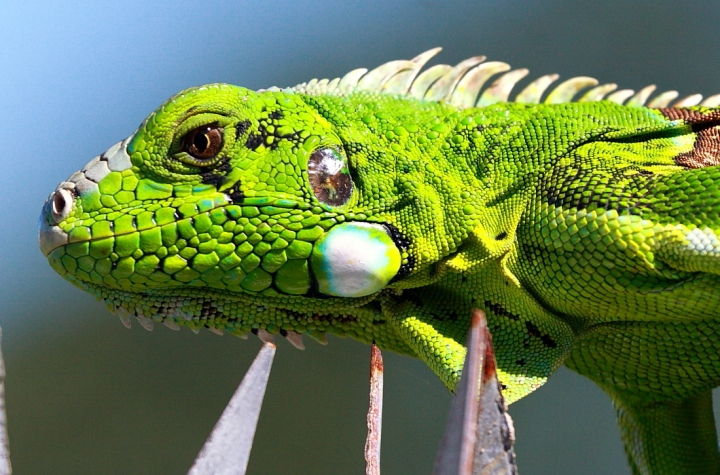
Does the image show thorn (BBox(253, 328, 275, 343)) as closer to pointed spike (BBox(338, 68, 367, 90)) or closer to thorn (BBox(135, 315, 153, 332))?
thorn (BBox(135, 315, 153, 332))

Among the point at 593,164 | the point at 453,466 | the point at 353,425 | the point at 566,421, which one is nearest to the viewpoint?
the point at 453,466

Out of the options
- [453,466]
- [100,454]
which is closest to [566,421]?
[100,454]

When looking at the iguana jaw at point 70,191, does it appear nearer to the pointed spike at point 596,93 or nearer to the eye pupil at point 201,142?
the eye pupil at point 201,142

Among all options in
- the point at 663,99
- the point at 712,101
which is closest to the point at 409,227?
the point at 663,99

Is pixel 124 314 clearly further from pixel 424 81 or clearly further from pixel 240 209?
pixel 424 81

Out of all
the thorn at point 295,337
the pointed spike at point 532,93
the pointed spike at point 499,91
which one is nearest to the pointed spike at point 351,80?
the pointed spike at point 499,91

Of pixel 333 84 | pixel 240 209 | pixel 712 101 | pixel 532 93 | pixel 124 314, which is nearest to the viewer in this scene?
pixel 240 209

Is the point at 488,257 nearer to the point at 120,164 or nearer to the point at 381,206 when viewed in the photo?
the point at 381,206
